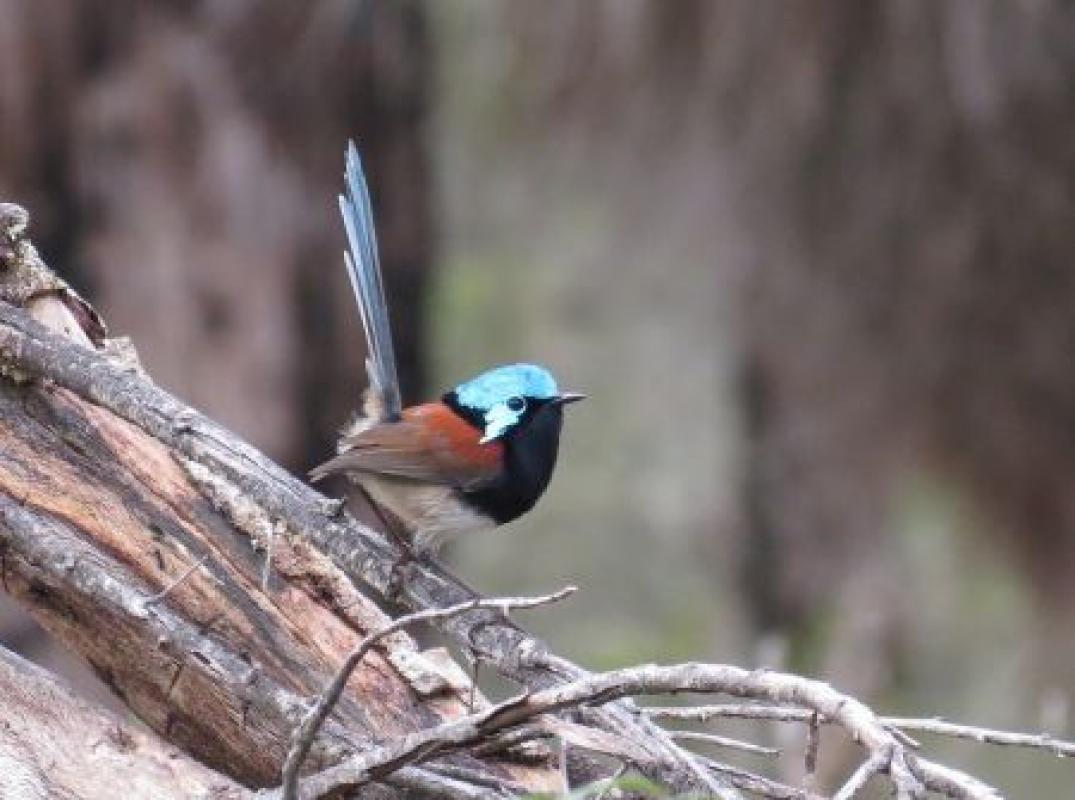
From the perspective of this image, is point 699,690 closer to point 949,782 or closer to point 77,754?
point 949,782

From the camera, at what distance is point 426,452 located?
3568 millimetres

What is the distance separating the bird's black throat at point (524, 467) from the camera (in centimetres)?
353

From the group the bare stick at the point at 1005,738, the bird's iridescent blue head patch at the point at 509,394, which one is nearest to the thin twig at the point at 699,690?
the bare stick at the point at 1005,738

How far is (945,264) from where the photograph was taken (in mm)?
7535

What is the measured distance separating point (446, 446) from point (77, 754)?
41.7 inches

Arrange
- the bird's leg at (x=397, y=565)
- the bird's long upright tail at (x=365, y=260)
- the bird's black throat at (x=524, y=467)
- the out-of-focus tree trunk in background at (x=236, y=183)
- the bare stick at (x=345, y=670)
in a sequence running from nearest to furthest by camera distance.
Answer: the bare stick at (x=345, y=670) → the bird's leg at (x=397, y=565) → the bird's long upright tail at (x=365, y=260) → the bird's black throat at (x=524, y=467) → the out-of-focus tree trunk in background at (x=236, y=183)

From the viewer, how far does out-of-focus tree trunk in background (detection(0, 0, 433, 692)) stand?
6.84 metres

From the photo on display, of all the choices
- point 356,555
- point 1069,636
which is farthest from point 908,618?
point 356,555

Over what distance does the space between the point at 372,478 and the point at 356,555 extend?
0.74 m

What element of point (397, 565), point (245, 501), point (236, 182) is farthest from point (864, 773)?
point (236, 182)

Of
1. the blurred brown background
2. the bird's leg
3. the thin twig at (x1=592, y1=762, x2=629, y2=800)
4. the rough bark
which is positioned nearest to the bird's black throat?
the bird's leg

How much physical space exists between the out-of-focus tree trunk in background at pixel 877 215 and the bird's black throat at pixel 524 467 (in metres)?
3.04

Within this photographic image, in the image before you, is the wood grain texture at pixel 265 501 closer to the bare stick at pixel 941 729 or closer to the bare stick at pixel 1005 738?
the bare stick at pixel 941 729

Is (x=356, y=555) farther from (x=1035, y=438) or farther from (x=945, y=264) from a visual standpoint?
(x=1035, y=438)
